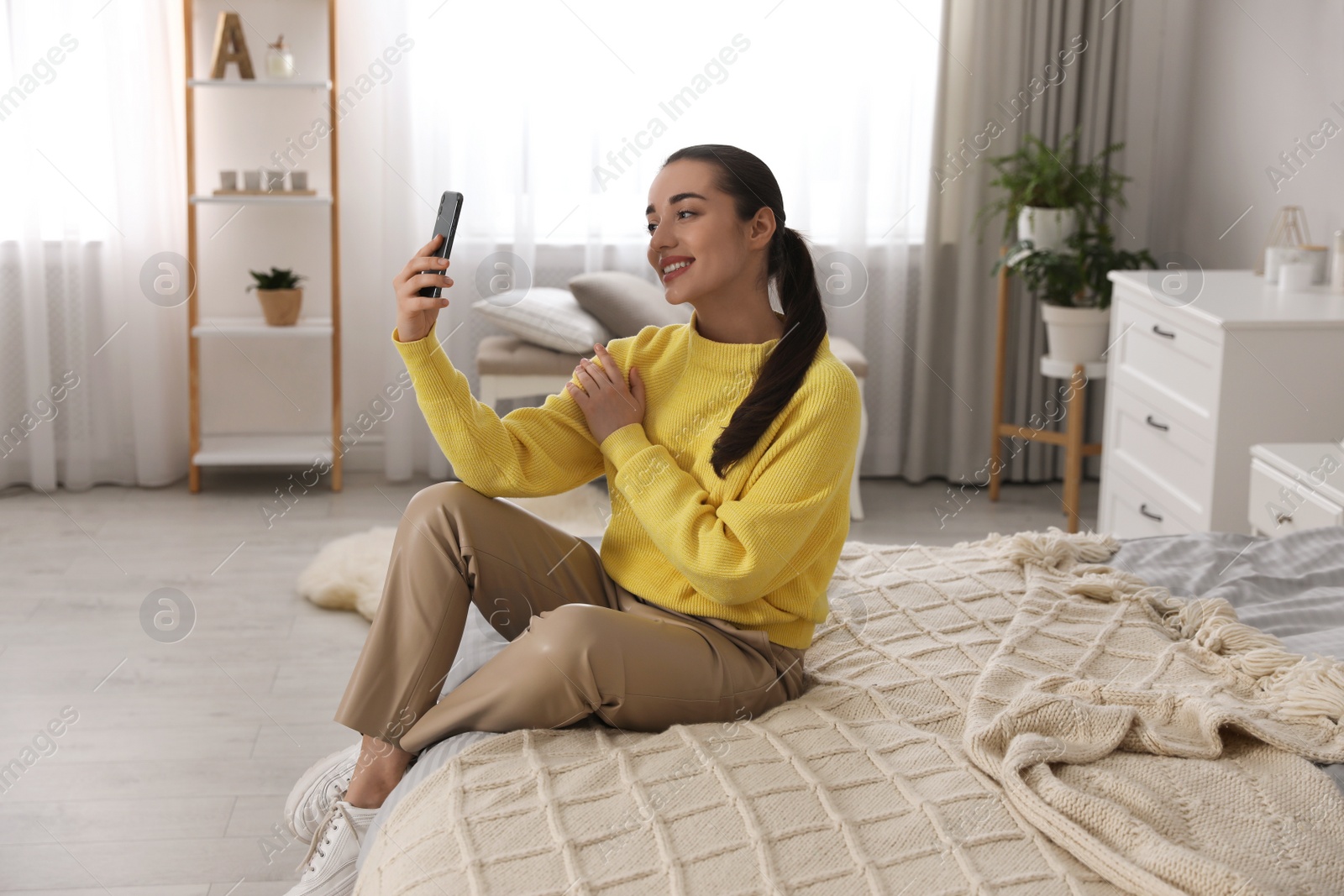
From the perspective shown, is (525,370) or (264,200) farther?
(264,200)

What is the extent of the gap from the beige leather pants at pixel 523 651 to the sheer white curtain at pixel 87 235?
2.80m

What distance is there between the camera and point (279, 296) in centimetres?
385

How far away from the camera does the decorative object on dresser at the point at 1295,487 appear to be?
2.19m

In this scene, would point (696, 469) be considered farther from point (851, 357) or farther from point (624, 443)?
point (851, 357)

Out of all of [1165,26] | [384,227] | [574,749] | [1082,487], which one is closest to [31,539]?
[384,227]

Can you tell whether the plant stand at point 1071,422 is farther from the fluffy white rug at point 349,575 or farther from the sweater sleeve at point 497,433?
the sweater sleeve at point 497,433

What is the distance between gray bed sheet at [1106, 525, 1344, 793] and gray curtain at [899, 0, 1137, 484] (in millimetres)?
2220

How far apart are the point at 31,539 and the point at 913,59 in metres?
3.02

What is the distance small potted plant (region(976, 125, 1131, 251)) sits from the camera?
3641 mm

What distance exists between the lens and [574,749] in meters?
1.29

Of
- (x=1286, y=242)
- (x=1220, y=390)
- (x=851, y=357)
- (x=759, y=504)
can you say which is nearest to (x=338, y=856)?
(x=759, y=504)

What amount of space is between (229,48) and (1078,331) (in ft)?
8.85

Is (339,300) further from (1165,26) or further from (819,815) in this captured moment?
(819,815)

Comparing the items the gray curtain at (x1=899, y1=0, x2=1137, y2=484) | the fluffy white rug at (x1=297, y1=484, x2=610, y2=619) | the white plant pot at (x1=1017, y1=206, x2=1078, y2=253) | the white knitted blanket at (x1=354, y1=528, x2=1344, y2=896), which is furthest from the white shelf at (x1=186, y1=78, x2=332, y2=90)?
the white knitted blanket at (x1=354, y1=528, x2=1344, y2=896)
